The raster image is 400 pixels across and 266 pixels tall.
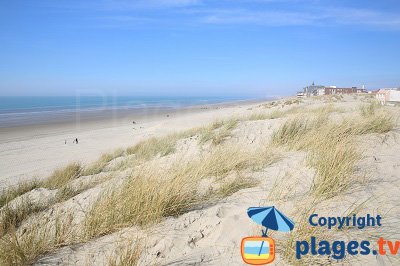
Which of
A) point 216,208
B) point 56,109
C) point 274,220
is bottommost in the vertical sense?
point 56,109

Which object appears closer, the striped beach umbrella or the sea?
the striped beach umbrella

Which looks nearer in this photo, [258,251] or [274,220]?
[258,251]

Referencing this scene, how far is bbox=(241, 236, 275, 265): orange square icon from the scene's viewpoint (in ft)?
6.99

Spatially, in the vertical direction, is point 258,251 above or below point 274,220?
below

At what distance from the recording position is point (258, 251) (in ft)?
7.09

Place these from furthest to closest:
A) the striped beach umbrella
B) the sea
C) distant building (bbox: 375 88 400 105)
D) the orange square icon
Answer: the sea, distant building (bbox: 375 88 400 105), the striped beach umbrella, the orange square icon

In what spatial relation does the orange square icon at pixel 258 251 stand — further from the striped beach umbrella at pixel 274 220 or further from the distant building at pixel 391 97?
the distant building at pixel 391 97

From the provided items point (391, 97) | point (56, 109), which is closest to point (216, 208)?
point (391, 97)

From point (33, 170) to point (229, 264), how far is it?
9330mm

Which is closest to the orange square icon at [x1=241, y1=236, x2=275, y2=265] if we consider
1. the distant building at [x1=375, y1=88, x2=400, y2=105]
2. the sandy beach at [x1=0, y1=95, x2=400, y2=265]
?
the sandy beach at [x1=0, y1=95, x2=400, y2=265]

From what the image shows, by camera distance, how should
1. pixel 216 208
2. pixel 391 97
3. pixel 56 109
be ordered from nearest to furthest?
pixel 216 208
pixel 391 97
pixel 56 109

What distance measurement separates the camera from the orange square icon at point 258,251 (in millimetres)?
2131

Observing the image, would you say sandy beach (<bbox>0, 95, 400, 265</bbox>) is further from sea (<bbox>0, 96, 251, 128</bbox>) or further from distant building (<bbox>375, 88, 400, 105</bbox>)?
sea (<bbox>0, 96, 251, 128</bbox>)

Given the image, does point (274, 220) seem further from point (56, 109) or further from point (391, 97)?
point (56, 109)
